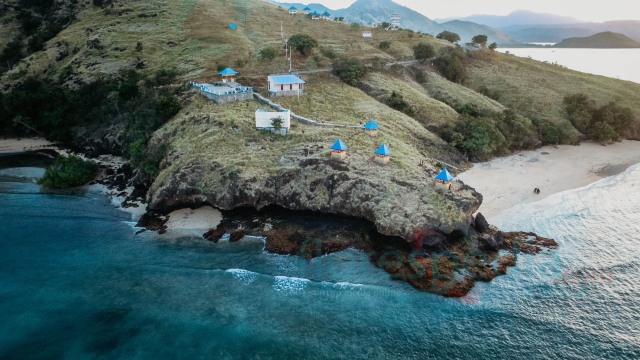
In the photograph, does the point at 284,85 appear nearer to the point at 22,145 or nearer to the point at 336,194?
the point at 336,194

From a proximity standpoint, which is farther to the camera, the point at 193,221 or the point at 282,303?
the point at 193,221

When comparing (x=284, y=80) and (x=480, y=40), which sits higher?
(x=480, y=40)

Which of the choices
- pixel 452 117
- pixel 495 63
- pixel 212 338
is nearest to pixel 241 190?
pixel 212 338

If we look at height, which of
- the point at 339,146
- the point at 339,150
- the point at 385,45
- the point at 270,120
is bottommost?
the point at 339,150

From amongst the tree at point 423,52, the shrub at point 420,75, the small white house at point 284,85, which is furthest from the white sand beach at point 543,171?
the tree at point 423,52

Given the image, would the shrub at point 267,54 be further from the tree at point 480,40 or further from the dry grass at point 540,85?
the tree at point 480,40

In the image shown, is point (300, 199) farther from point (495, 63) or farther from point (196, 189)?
point (495, 63)

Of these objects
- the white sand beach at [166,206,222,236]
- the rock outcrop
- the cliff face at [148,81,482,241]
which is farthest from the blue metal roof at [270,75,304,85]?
the white sand beach at [166,206,222,236]

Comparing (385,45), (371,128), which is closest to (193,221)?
(371,128)
